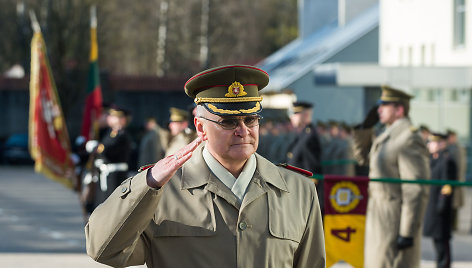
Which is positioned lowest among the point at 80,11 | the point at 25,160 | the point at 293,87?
the point at 25,160

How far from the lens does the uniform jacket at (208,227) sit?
3.49 metres

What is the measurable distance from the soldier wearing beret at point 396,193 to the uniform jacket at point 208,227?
4048 millimetres

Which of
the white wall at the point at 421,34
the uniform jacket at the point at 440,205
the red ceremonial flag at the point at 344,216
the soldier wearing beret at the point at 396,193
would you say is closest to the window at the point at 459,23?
the white wall at the point at 421,34

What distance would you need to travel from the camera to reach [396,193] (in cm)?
775

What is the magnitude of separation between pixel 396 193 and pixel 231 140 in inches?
172

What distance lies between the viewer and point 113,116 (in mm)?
13375

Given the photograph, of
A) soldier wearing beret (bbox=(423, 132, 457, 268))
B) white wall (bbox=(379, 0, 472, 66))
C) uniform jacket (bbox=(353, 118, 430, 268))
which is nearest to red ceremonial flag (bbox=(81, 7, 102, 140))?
soldier wearing beret (bbox=(423, 132, 457, 268))

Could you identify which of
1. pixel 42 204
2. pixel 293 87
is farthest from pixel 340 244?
pixel 293 87

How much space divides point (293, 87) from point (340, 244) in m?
28.0

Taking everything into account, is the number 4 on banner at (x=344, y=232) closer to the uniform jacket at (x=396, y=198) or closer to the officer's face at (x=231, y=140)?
the uniform jacket at (x=396, y=198)

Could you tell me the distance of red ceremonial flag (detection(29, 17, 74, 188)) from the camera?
12.8 meters

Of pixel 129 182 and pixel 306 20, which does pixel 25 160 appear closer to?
pixel 306 20

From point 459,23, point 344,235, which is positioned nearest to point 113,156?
point 344,235

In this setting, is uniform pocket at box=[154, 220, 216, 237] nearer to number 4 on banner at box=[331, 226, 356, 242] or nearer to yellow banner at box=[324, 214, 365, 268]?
yellow banner at box=[324, 214, 365, 268]
